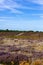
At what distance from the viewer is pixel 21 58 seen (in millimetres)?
20609

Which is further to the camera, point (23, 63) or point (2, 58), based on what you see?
point (2, 58)

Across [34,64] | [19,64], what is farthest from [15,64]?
[34,64]

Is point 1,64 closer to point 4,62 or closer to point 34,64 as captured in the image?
point 4,62

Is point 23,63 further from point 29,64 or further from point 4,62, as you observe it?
point 4,62

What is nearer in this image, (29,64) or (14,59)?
(29,64)

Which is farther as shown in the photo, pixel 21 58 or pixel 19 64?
pixel 21 58

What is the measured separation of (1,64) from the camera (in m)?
18.4

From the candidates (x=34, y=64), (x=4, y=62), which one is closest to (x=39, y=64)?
(x=34, y=64)

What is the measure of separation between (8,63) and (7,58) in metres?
1.26

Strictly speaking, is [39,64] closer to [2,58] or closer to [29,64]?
[29,64]

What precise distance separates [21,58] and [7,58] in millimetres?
1371

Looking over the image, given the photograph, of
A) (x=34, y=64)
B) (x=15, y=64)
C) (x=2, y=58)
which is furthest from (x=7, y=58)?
(x=34, y=64)

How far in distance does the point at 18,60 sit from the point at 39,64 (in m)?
2.28

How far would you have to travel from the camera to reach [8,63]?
19.0 meters
